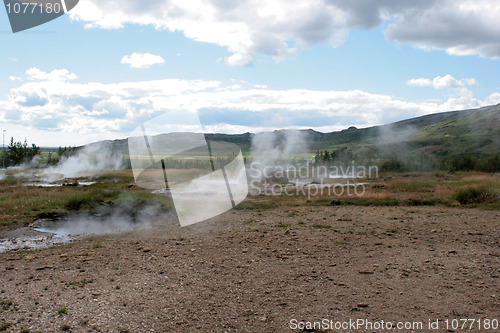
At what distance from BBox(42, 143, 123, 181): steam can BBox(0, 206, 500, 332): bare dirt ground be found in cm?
5117

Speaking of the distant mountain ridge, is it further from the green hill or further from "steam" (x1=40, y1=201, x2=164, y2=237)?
"steam" (x1=40, y1=201, x2=164, y2=237)

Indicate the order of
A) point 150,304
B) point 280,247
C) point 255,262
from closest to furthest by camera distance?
point 150,304
point 255,262
point 280,247

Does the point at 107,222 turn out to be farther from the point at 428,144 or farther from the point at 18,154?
the point at 428,144

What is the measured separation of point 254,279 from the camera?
7449mm

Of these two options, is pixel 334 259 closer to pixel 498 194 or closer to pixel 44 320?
pixel 44 320

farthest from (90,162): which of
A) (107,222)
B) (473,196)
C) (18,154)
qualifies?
(473,196)

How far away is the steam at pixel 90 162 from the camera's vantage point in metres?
59.7

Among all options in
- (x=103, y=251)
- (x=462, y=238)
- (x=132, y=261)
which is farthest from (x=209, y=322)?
(x=462, y=238)

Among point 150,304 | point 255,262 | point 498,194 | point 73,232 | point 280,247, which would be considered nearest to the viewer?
point 150,304

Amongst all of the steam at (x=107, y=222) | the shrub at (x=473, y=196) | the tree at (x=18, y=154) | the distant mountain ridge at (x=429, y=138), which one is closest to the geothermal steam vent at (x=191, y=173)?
the steam at (x=107, y=222)

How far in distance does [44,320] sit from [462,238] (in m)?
10.4

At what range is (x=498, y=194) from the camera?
61.7ft

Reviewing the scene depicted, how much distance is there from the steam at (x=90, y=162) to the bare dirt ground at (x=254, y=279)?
2015 inches

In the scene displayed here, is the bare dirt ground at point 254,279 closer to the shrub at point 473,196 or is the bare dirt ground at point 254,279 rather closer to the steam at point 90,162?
the shrub at point 473,196
